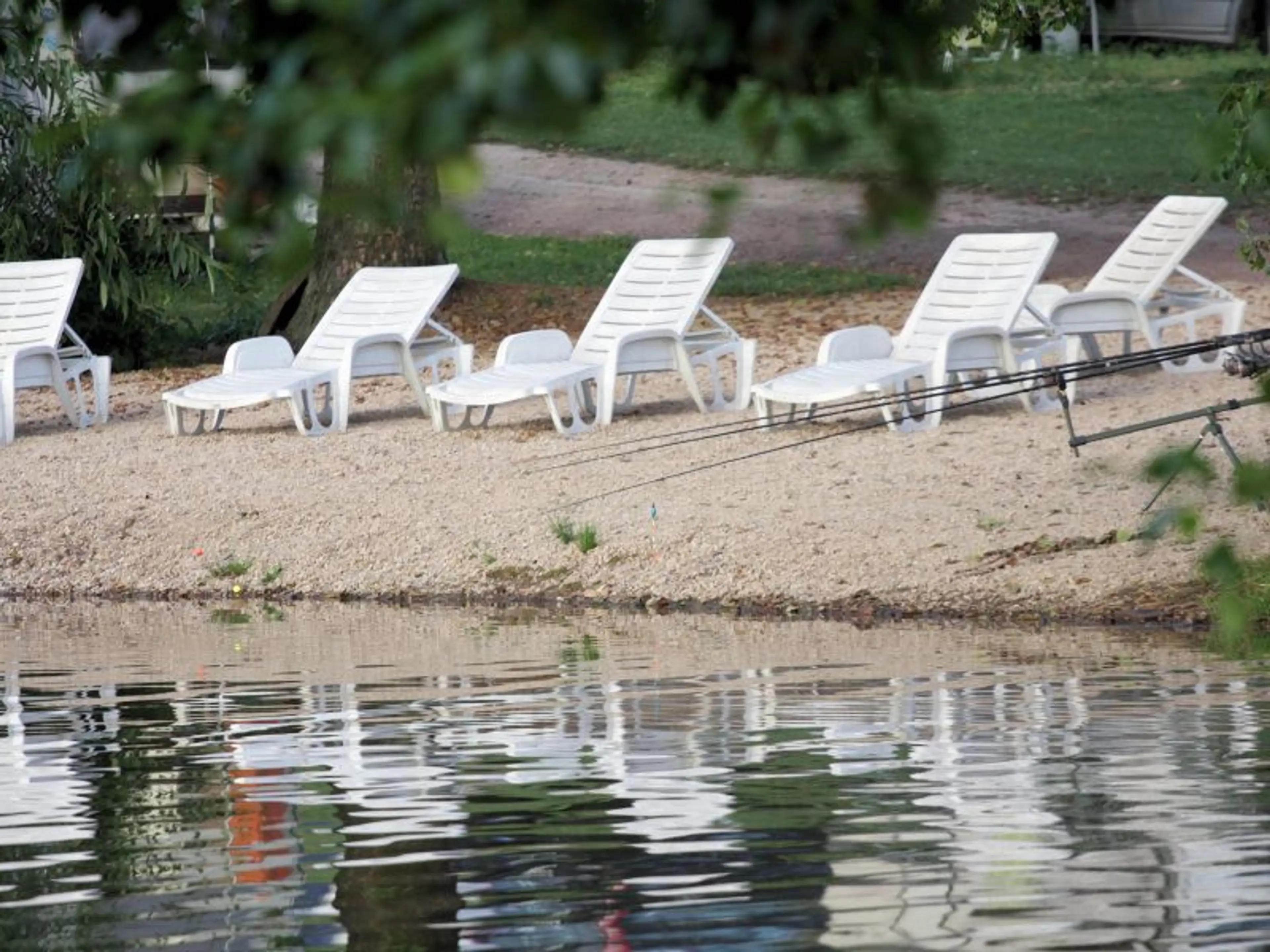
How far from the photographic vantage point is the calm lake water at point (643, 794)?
580 cm

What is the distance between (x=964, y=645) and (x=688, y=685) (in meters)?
1.55

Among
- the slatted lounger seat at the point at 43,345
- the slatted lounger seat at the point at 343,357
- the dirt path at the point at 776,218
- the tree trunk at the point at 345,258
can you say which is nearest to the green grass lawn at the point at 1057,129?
the dirt path at the point at 776,218

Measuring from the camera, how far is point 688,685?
31.2ft

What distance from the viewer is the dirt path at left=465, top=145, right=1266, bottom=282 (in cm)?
2423

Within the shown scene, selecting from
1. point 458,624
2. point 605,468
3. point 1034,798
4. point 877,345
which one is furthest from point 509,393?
point 1034,798

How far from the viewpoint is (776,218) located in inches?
1082

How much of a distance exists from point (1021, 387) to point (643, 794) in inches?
302

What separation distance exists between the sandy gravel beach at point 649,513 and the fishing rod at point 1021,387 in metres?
0.07

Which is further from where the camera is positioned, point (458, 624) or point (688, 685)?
point (458, 624)

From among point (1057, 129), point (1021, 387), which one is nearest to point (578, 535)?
point (1021, 387)

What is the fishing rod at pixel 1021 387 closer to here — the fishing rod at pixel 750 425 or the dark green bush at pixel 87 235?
the fishing rod at pixel 750 425

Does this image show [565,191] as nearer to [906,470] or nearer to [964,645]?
[906,470]

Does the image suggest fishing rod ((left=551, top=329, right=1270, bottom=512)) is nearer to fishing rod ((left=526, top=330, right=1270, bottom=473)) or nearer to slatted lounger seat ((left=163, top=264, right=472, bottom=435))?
fishing rod ((left=526, top=330, right=1270, bottom=473))

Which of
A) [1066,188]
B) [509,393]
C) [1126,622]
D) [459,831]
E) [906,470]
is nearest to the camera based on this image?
[459,831]
